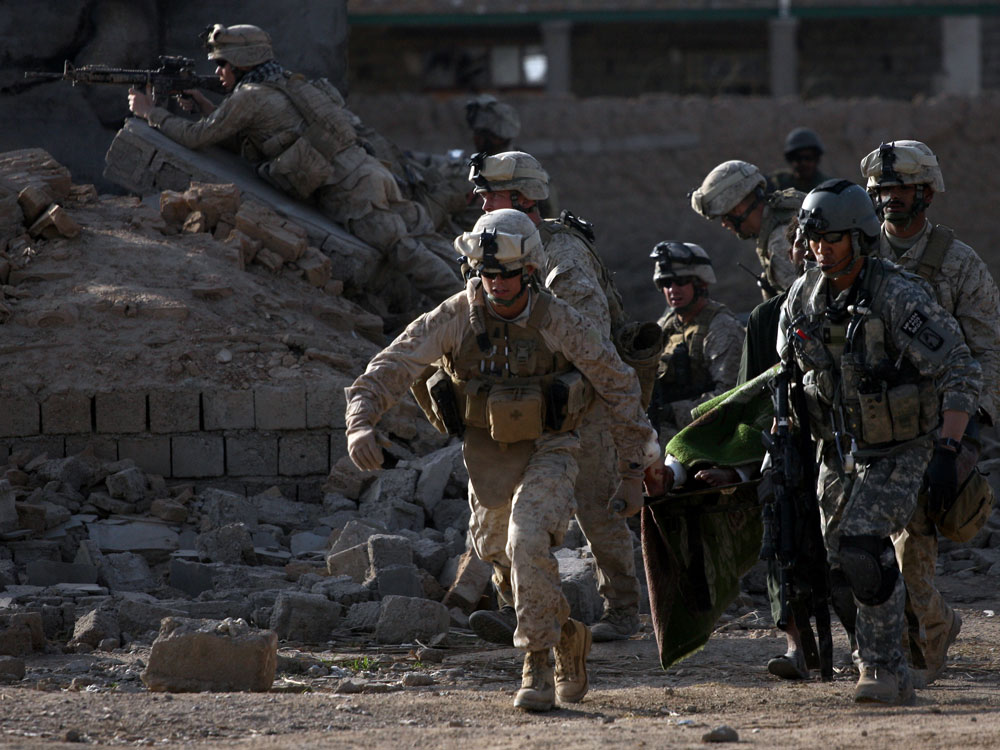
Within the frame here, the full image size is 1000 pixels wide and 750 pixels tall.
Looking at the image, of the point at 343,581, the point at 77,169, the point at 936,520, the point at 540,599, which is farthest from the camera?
the point at 77,169

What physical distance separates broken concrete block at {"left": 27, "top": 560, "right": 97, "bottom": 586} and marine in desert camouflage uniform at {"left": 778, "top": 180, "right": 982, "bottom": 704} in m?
3.77

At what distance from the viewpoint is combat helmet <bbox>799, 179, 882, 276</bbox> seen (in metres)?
5.16

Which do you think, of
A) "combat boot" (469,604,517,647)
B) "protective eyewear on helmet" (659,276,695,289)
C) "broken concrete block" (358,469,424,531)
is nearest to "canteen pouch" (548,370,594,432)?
"combat boot" (469,604,517,647)

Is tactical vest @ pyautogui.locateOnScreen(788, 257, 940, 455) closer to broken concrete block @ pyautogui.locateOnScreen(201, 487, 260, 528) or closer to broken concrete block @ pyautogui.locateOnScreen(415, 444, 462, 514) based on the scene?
broken concrete block @ pyautogui.locateOnScreen(415, 444, 462, 514)

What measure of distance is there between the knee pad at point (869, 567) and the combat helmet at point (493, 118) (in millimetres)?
6751

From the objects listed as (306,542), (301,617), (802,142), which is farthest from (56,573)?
(802,142)

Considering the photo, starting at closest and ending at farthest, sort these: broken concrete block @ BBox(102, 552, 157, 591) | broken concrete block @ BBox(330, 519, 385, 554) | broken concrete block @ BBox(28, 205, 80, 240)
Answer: broken concrete block @ BBox(102, 552, 157, 591) → broken concrete block @ BBox(330, 519, 385, 554) → broken concrete block @ BBox(28, 205, 80, 240)

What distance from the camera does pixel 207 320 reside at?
9117mm

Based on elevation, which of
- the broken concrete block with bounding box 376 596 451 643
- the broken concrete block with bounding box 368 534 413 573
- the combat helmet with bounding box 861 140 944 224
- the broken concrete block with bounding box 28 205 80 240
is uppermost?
the broken concrete block with bounding box 28 205 80 240

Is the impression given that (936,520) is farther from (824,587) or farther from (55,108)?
(55,108)

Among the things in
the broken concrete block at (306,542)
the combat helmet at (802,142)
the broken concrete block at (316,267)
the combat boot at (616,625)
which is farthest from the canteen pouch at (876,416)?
the combat helmet at (802,142)

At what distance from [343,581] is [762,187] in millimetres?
2811

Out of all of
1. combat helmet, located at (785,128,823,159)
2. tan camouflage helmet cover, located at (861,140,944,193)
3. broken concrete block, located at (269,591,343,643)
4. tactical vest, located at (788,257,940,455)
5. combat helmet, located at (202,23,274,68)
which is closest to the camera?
tactical vest, located at (788,257,940,455)

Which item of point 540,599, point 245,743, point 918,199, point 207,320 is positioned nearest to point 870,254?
point 918,199
